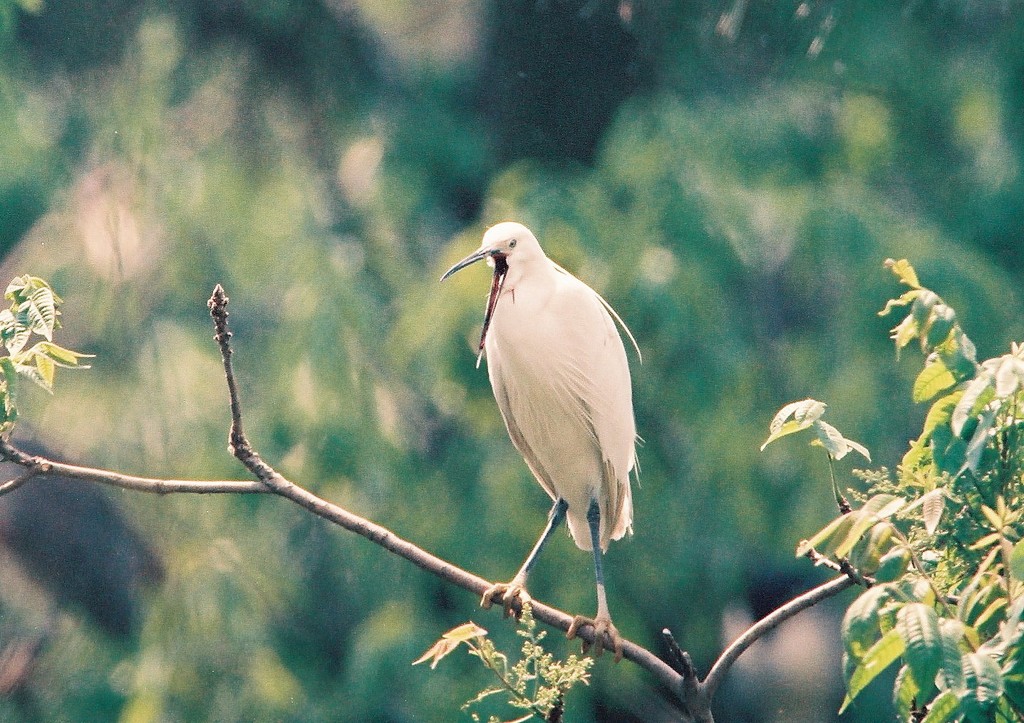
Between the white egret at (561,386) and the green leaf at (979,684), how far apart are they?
33.5 inches

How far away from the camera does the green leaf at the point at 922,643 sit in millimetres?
822

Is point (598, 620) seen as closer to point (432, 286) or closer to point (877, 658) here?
point (877, 658)

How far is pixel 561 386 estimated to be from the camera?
73.1 inches

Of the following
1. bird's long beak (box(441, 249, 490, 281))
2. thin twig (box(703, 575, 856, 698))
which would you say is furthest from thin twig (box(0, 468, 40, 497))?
thin twig (box(703, 575, 856, 698))

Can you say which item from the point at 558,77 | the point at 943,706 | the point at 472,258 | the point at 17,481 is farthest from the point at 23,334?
the point at 558,77

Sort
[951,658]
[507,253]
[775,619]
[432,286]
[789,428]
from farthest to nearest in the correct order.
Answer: [432,286]
[507,253]
[775,619]
[789,428]
[951,658]

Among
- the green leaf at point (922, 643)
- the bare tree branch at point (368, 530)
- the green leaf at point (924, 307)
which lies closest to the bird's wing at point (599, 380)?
the bare tree branch at point (368, 530)

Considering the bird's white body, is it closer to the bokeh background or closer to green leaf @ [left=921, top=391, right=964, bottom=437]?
green leaf @ [left=921, top=391, right=964, bottom=437]

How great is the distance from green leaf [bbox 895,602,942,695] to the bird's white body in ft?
3.28

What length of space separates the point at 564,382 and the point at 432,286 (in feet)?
4.90

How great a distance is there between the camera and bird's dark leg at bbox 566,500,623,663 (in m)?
1.58

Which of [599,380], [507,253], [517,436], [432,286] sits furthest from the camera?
[432,286]

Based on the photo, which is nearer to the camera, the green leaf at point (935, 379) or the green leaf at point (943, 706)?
the green leaf at point (943, 706)

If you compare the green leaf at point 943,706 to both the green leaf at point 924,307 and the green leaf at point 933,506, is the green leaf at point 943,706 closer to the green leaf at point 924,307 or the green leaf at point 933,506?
the green leaf at point 933,506
